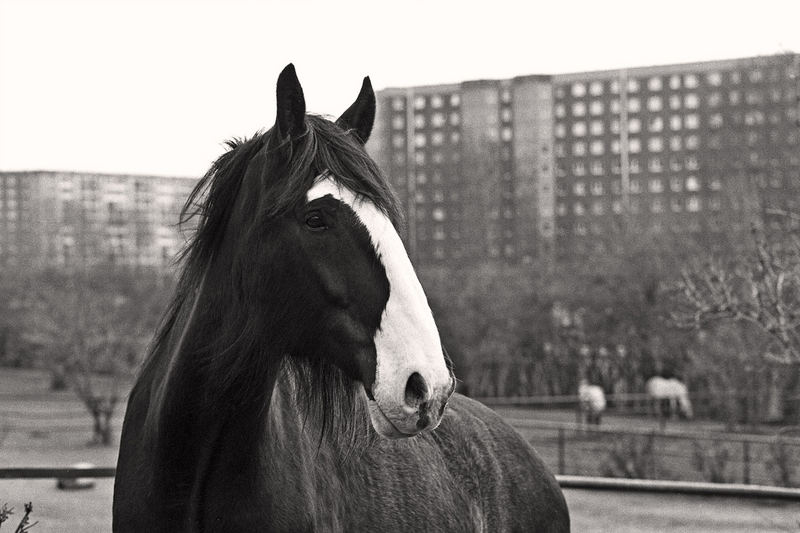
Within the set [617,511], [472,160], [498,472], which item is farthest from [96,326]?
[498,472]

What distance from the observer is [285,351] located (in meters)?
2.50

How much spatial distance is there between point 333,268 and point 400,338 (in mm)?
265

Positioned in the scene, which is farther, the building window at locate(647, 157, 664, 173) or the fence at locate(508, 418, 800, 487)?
the building window at locate(647, 157, 664, 173)

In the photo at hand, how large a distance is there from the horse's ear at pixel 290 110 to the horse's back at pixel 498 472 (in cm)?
182

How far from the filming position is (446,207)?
2122 inches

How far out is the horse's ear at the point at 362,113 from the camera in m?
2.80

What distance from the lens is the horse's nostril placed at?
7.13 feet

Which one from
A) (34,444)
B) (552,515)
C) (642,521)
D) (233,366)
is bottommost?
(34,444)

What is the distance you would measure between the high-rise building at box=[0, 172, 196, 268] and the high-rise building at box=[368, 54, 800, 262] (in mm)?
16764

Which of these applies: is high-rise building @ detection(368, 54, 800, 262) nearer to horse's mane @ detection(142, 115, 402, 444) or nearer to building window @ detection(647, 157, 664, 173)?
building window @ detection(647, 157, 664, 173)

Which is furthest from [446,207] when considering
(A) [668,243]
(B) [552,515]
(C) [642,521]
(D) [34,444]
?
(B) [552,515]

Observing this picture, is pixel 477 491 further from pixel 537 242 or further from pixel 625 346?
pixel 537 242

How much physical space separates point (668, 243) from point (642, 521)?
24018 mm

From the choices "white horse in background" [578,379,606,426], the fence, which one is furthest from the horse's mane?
"white horse in background" [578,379,606,426]
